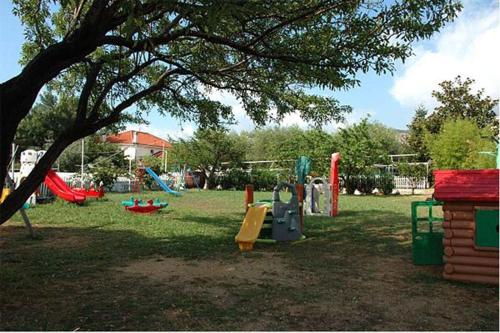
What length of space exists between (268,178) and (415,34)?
96.6 feet

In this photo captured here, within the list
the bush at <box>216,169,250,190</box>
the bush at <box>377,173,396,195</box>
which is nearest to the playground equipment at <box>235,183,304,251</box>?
the bush at <box>377,173,396,195</box>

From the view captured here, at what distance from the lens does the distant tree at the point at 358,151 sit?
27.8 m

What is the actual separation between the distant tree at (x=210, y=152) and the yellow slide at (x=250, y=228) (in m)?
27.7

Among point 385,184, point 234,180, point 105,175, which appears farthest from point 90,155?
point 385,184

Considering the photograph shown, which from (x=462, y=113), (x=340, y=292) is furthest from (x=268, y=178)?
(x=340, y=292)

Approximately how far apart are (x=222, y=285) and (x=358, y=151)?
76.4ft

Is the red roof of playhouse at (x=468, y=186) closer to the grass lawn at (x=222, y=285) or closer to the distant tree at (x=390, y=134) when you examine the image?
the grass lawn at (x=222, y=285)

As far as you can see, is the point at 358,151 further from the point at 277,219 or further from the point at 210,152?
the point at 277,219

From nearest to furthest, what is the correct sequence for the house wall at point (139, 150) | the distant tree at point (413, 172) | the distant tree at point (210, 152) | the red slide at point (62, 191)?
the red slide at point (62, 191)
the distant tree at point (413, 172)
the distant tree at point (210, 152)
the house wall at point (139, 150)

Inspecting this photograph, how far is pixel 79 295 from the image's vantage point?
17.2ft

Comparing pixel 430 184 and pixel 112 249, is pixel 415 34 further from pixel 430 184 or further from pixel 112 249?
pixel 430 184

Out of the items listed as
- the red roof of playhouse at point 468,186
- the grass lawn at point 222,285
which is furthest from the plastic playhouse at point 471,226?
the grass lawn at point 222,285

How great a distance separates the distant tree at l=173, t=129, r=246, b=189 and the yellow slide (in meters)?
27.7

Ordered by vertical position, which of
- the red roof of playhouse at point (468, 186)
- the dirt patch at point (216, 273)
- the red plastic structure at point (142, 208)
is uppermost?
the red roof of playhouse at point (468, 186)
